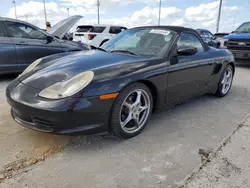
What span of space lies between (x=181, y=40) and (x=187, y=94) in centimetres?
81

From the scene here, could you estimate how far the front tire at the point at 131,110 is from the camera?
254 cm

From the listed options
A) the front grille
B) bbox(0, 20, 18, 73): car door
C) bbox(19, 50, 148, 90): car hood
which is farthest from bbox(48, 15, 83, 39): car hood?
the front grille

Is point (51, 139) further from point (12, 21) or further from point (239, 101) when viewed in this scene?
point (12, 21)

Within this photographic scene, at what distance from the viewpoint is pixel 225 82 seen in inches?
185

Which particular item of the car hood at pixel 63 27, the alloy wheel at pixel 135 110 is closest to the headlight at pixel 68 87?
the alloy wheel at pixel 135 110

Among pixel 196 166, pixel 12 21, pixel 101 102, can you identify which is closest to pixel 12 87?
pixel 101 102

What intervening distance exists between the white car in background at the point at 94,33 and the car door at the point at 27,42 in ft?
16.0

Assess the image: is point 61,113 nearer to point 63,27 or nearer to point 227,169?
point 227,169

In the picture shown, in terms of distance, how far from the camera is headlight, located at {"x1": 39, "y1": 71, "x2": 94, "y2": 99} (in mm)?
2297

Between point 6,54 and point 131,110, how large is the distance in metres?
3.81

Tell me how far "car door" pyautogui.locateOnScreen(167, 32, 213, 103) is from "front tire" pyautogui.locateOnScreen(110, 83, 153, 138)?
0.42m

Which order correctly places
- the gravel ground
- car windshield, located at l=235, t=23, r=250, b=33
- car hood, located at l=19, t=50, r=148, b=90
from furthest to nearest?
car windshield, located at l=235, t=23, r=250, b=33, car hood, located at l=19, t=50, r=148, b=90, the gravel ground

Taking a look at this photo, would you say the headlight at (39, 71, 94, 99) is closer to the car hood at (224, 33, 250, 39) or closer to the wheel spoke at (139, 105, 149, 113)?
the wheel spoke at (139, 105, 149, 113)

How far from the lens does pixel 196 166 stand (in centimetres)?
228
